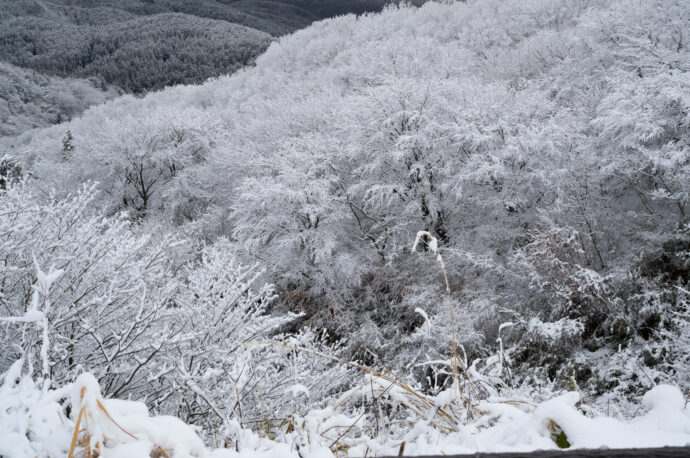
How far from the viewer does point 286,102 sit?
25.2 meters

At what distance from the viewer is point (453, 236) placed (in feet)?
43.7

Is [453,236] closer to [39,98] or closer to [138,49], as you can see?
[39,98]

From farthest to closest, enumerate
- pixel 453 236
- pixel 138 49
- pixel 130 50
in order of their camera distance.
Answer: pixel 130 50 → pixel 138 49 → pixel 453 236

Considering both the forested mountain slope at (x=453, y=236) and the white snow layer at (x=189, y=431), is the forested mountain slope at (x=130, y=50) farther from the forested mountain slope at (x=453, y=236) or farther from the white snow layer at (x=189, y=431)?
the white snow layer at (x=189, y=431)

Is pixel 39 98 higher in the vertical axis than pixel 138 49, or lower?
lower

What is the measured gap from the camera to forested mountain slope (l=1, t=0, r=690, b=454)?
5480 millimetres

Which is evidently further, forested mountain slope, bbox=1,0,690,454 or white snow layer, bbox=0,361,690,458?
forested mountain slope, bbox=1,0,690,454

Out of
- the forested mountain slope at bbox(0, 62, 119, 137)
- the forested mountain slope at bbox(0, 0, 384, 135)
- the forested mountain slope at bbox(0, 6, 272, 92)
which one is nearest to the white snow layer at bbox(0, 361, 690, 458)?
the forested mountain slope at bbox(0, 62, 119, 137)

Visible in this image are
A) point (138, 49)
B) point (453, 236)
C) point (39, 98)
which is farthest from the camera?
point (138, 49)

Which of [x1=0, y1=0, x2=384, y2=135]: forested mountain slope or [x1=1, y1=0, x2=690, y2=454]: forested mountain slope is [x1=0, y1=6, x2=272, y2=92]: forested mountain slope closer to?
[x1=0, y1=0, x2=384, y2=135]: forested mountain slope

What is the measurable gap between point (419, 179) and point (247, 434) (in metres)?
14.0

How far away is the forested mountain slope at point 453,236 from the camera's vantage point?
5480 mm

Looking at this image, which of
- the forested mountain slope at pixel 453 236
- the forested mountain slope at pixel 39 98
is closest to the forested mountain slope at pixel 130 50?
the forested mountain slope at pixel 39 98

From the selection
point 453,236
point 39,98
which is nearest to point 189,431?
point 453,236
